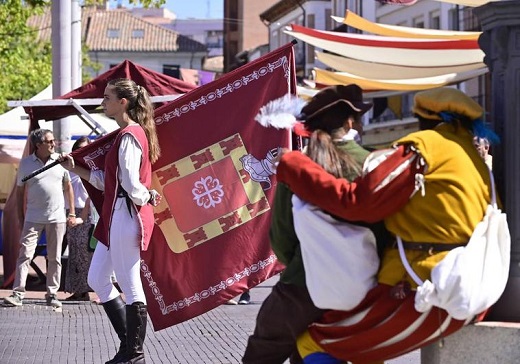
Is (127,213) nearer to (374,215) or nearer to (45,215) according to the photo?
(374,215)

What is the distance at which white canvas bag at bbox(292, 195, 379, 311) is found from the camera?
470cm

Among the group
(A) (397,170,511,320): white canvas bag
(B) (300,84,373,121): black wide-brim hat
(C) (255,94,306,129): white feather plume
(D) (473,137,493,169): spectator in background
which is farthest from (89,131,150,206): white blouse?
(A) (397,170,511,320): white canvas bag

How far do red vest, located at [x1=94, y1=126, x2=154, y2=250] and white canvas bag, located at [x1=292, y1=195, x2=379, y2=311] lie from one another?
2734 mm

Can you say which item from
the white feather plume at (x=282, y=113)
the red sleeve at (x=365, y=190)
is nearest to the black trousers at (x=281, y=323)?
the red sleeve at (x=365, y=190)

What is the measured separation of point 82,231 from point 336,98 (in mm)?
8239

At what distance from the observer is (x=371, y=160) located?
4.82 m

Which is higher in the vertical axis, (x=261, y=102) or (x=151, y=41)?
(x=261, y=102)

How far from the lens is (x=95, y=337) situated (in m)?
9.55

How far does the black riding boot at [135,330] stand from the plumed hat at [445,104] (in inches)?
118

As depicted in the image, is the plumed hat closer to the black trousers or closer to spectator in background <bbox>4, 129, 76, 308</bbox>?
the black trousers

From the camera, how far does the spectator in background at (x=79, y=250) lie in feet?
41.2

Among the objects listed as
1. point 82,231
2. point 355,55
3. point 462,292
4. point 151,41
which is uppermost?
point 462,292

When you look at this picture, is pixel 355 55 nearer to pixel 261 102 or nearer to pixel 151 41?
pixel 261 102

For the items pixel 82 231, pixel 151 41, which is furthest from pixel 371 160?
pixel 151 41
